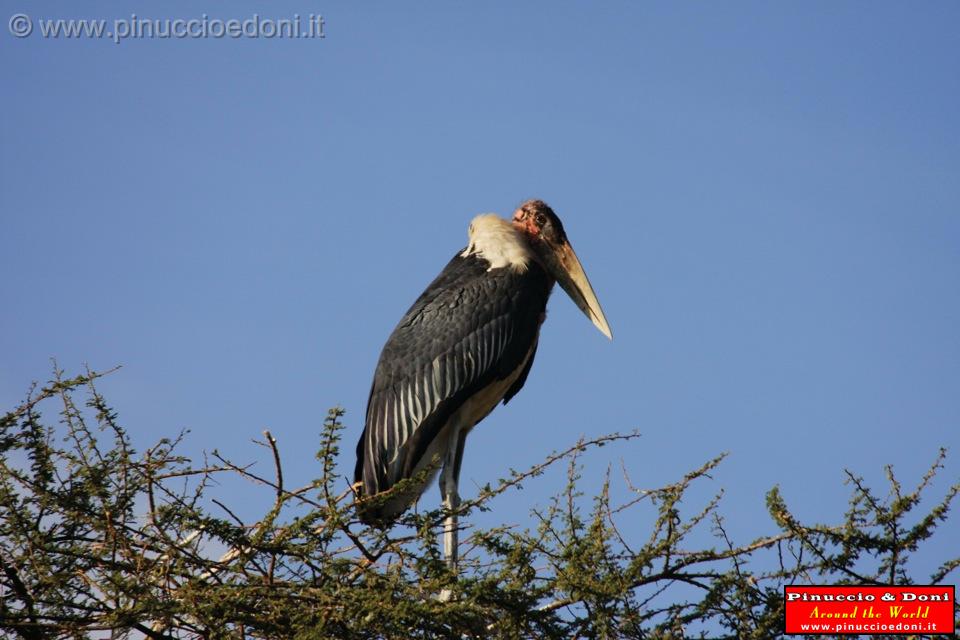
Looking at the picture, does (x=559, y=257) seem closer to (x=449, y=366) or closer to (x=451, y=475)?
(x=449, y=366)

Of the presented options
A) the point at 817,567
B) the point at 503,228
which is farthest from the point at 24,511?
the point at 503,228

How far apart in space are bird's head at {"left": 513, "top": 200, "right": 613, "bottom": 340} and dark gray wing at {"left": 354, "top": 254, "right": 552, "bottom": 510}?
0.96m

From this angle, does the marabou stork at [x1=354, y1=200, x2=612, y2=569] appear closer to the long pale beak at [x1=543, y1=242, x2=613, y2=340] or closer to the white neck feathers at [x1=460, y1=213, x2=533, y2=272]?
A: the white neck feathers at [x1=460, y1=213, x2=533, y2=272]

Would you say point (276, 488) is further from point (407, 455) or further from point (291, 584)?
point (407, 455)

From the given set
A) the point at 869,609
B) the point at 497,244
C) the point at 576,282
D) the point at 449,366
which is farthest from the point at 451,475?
the point at 869,609

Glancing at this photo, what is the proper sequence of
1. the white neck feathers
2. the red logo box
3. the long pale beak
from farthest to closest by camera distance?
the long pale beak < the white neck feathers < the red logo box

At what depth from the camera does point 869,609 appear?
6070mm

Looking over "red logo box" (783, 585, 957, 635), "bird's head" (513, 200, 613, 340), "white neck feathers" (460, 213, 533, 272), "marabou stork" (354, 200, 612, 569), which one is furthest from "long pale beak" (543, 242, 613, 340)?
"red logo box" (783, 585, 957, 635)

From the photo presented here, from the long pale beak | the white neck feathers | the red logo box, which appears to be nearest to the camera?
the red logo box

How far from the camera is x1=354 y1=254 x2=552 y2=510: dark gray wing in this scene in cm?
862

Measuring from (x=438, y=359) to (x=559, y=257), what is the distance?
1767 millimetres

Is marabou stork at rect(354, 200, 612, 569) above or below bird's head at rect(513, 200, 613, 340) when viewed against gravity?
below

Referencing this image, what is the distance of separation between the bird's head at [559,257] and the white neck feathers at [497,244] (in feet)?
0.72

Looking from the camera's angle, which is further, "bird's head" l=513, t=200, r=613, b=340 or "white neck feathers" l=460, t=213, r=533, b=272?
"bird's head" l=513, t=200, r=613, b=340
